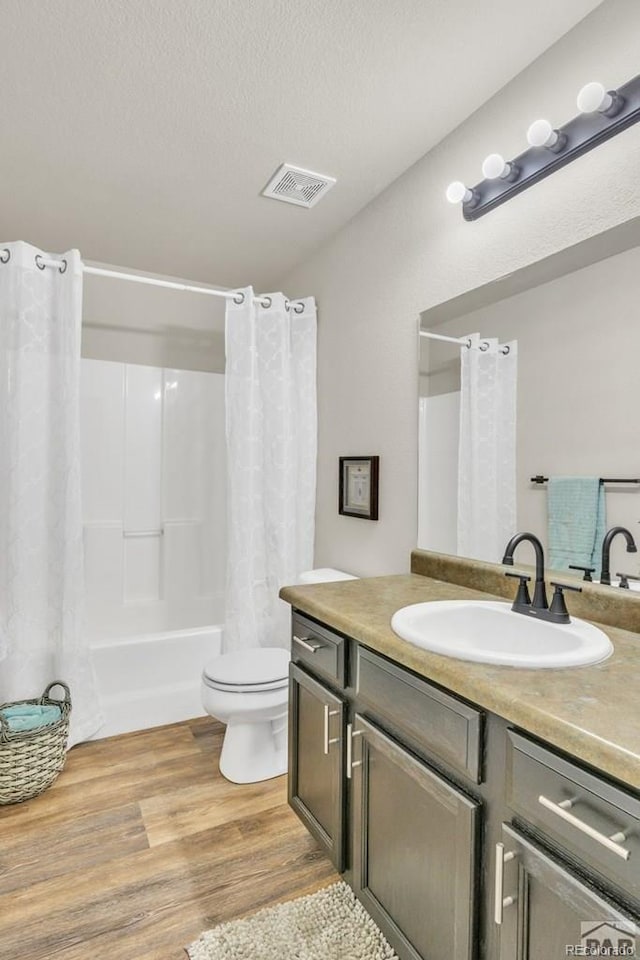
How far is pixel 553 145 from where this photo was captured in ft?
4.56

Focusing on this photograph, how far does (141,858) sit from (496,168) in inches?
93.4

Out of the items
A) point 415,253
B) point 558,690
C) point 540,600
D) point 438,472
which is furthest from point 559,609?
point 415,253

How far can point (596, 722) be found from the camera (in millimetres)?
780

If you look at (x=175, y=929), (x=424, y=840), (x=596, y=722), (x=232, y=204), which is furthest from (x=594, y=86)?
(x=175, y=929)

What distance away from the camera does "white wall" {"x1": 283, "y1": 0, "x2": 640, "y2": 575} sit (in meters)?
1.35

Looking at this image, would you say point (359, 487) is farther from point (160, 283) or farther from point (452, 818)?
point (452, 818)

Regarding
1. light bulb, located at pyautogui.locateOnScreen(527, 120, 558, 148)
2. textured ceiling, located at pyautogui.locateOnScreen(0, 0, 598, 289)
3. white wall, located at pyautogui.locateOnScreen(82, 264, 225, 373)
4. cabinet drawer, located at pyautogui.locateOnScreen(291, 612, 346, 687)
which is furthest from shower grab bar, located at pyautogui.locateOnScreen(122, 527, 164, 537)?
light bulb, located at pyautogui.locateOnScreen(527, 120, 558, 148)

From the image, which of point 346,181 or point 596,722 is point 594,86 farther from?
point 596,722

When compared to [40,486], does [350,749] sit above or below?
below

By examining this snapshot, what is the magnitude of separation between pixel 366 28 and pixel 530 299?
2.84ft

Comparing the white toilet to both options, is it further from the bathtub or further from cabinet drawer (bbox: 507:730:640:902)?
cabinet drawer (bbox: 507:730:640:902)

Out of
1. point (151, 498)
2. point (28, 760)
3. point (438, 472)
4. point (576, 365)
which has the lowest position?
point (28, 760)

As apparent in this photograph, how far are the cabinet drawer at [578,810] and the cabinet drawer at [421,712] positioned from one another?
0.31 feet

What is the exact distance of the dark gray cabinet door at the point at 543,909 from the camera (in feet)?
2.43
